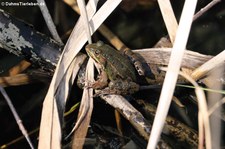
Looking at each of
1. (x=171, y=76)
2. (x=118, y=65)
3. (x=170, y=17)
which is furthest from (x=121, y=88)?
(x=171, y=76)

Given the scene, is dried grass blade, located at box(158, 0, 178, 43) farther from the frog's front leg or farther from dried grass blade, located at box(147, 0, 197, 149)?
dried grass blade, located at box(147, 0, 197, 149)

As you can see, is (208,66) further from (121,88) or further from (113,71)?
(113,71)

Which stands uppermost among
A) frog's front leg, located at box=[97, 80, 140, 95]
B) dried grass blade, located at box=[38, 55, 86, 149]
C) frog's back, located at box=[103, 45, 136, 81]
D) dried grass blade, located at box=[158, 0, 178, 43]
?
dried grass blade, located at box=[158, 0, 178, 43]

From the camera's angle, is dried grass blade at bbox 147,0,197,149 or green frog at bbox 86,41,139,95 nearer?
dried grass blade at bbox 147,0,197,149

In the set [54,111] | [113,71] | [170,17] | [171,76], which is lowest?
[54,111]

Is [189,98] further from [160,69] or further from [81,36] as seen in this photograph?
[81,36]

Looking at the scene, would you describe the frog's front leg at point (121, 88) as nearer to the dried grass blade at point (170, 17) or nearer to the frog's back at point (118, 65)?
the frog's back at point (118, 65)

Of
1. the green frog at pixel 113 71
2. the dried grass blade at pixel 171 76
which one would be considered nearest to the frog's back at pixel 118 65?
the green frog at pixel 113 71

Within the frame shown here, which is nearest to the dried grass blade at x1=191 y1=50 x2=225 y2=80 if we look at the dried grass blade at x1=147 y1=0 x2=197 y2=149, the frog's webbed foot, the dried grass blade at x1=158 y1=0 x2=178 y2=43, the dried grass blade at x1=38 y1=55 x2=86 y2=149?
the dried grass blade at x1=158 y1=0 x2=178 y2=43
